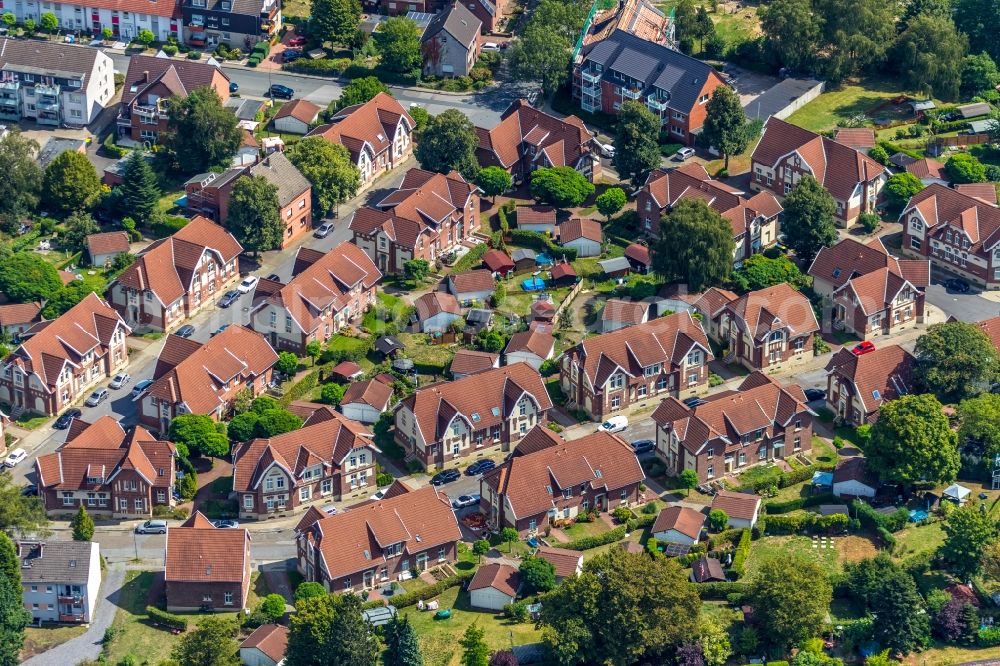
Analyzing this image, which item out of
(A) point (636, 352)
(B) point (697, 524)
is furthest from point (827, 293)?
(B) point (697, 524)

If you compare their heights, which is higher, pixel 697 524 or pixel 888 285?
pixel 888 285

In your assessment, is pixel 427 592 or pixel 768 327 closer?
pixel 427 592

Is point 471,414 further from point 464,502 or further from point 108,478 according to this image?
point 108,478

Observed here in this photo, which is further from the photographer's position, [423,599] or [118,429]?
[118,429]

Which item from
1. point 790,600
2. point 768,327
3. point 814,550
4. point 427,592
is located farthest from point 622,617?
point 768,327

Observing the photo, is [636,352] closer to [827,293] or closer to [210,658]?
[827,293]

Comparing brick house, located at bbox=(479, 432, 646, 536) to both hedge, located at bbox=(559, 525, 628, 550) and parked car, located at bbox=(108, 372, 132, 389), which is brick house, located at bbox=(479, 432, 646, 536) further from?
parked car, located at bbox=(108, 372, 132, 389)
